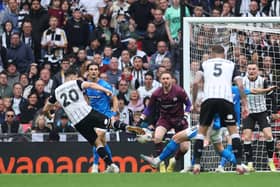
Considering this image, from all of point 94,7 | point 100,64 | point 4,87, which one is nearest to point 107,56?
point 100,64

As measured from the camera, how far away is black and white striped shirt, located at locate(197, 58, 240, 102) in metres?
13.5

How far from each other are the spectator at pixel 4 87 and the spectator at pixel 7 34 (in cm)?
91

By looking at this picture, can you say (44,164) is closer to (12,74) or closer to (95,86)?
(12,74)

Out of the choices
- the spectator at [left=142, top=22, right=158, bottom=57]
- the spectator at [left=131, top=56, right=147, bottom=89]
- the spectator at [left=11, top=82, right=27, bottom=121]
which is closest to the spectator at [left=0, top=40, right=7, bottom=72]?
the spectator at [left=11, top=82, right=27, bottom=121]

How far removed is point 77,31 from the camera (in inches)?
835

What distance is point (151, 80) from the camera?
64.9ft

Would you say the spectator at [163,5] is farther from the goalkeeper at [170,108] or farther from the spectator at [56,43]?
the goalkeeper at [170,108]

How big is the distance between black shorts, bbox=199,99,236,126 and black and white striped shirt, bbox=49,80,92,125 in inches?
97.7

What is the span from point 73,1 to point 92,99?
510cm

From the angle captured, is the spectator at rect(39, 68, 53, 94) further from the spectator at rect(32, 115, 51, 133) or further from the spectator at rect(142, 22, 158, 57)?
the spectator at rect(142, 22, 158, 57)

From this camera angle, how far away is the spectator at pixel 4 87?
20.2 metres

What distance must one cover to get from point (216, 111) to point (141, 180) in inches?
59.3

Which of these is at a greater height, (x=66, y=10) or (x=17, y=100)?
(x=66, y=10)

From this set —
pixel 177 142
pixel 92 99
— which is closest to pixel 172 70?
pixel 92 99
